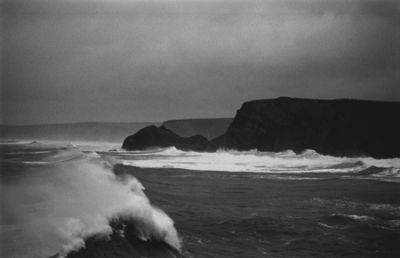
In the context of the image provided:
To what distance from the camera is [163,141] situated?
42125 millimetres

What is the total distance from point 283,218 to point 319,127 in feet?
93.7

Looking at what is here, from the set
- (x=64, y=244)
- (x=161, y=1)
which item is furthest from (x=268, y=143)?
(x=64, y=244)

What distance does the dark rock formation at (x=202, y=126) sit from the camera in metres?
55.4

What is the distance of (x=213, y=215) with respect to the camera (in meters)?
8.62

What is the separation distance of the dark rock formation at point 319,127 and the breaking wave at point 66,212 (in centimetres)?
2259

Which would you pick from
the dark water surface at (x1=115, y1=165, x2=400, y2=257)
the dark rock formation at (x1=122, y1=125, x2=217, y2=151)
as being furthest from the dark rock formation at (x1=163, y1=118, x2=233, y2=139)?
the dark water surface at (x1=115, y1=165, x2=400, y2=257)

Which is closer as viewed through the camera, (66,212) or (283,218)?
(66,212)

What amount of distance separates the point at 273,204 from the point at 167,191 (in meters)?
3.24

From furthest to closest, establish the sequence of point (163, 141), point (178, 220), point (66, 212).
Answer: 1. point (163, 141)
2. point (178, 220)
3. point (66, 212)

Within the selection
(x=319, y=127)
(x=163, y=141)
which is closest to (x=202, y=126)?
(x=163, y=141)

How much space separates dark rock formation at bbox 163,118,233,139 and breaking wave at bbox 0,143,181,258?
45882 millimetres

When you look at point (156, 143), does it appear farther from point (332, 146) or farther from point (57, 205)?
point (57, 205)

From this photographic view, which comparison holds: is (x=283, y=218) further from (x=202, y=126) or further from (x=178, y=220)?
(x=202, y=126)

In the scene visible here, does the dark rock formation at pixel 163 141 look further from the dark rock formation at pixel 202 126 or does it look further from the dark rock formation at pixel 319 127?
the dark rock formation at pixel 202 126
